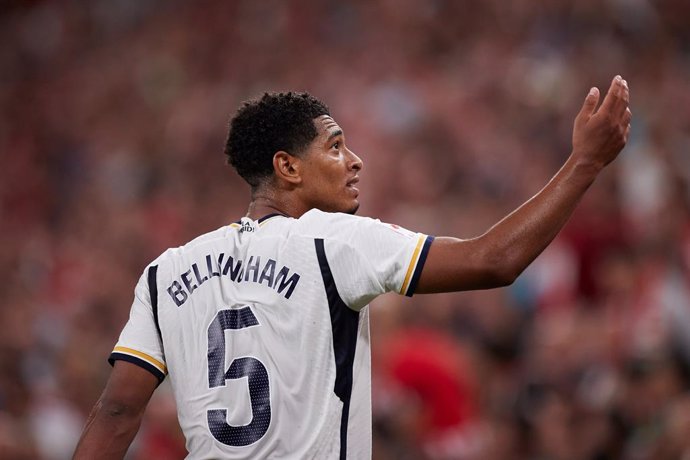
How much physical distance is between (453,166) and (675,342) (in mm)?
3483

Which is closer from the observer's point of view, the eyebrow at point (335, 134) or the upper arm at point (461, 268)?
the upper arm at point (461, 268)

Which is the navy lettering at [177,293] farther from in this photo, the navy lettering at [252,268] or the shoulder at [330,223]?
the shoulder at [330,223]

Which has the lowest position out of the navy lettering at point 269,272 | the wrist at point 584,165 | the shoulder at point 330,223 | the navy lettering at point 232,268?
the navy lettering at point 269,272

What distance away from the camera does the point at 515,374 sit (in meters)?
6.74

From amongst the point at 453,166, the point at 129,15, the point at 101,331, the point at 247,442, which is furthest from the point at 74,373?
the point at 129,15

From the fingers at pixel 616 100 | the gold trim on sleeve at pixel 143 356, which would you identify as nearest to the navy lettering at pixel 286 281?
the gold trim on sleeve at pixel 143 356

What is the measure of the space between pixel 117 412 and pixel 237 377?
0.40 meters

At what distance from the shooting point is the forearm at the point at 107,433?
3295mm

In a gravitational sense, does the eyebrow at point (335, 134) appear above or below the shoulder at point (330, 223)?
above

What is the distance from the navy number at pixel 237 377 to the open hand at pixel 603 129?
967 millimetres

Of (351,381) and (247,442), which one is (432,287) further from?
(247,442)

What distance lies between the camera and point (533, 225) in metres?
2.95

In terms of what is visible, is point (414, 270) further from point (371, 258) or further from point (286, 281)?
point (286, 281)

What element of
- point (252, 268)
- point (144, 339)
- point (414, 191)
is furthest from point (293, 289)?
point (414, 191)
